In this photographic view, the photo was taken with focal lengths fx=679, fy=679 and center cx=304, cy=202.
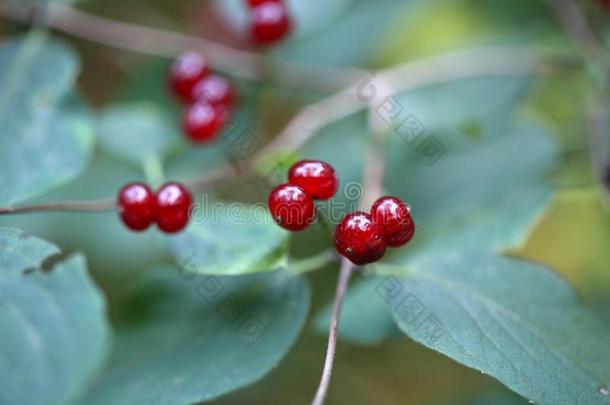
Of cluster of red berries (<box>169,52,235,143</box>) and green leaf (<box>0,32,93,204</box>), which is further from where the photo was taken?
cluster of red berries (<box>169,52,235,143</box>)

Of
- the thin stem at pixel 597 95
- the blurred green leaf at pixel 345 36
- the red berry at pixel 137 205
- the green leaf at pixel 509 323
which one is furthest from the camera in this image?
the blurred green leaf at pixel 345 36

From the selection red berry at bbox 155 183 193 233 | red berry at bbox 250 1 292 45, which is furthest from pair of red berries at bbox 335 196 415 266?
red berry at bbox 250 1 292 45

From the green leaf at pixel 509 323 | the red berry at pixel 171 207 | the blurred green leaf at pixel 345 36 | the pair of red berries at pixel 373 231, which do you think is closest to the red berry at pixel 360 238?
the pair of red berries at pixel 373 231

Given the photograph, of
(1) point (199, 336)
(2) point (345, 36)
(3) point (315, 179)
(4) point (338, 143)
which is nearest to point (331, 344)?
(3) point (315, 179)

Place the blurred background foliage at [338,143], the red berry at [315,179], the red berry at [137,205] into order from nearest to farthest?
1. the red berry at [315,179]
2. the red berry at [137,205]
3. the blurred background foliage at [338,143]

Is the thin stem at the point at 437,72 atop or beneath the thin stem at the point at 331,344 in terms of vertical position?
beneath

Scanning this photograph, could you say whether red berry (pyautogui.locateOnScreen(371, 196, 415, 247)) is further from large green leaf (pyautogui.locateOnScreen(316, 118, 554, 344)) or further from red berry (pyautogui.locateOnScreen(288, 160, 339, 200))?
large green leaf (pyautogui.locateOnScreen(316, 118, 554, 344))

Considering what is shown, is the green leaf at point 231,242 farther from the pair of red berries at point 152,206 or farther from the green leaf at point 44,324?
the green leaf at point 44,324
